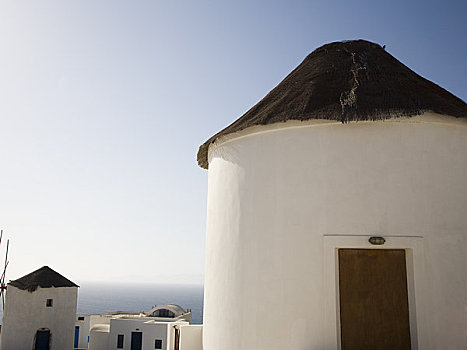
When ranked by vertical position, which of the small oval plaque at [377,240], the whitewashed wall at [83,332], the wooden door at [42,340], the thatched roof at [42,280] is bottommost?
the whitewashed wall at [83,332]

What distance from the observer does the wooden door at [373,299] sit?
621cm

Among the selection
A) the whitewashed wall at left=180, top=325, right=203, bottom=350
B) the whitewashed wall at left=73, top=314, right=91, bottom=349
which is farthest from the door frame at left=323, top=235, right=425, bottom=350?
the whitewashed wall at left=73, top=314, right=91, bottom=349

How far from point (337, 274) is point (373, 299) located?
0.64 metres

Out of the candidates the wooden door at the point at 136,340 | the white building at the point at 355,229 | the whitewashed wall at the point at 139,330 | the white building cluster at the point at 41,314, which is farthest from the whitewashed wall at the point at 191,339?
the wooden door at the point at 136,340

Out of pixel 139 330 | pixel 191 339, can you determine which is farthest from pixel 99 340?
pixel 191 339

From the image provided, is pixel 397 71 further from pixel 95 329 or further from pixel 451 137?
pixel 95 329

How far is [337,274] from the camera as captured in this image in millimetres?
6273

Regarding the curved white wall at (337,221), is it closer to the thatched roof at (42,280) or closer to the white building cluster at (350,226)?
the white building cluster at (350,226)

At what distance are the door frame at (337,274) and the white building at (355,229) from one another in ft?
0.05

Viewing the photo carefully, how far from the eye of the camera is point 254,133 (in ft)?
23.4

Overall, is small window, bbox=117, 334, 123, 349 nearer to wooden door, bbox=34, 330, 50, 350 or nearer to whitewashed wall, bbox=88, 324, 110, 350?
whitewashed wall, bbox=88, 324, 110, 350

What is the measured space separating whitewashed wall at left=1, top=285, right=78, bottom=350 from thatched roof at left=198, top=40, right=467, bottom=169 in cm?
1448

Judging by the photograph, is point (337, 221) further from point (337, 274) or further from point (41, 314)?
point (41, 314)

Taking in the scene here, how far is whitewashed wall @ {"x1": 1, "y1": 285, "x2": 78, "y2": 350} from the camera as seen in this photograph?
18812 mm
